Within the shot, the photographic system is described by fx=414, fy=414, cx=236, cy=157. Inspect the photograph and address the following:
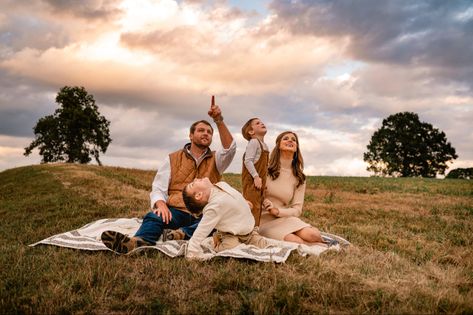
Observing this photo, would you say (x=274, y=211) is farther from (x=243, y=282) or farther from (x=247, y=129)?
(x=243, y=282)

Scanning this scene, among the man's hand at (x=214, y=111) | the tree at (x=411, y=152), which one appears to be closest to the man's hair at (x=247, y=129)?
the man's hand at (x=214, y=111)

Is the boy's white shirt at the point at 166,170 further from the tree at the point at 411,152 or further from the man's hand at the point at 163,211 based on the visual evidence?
the tree at the point at 411,152

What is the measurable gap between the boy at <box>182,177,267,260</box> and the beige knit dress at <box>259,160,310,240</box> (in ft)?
2.79

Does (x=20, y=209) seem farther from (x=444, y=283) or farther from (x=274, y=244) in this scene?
(x=444, y=283)

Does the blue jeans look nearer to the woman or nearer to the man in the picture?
the man

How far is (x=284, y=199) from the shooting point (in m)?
7.09

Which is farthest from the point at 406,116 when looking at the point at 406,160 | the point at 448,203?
the point at 448,203

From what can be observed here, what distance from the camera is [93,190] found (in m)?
15.8

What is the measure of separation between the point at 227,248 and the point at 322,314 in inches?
91.3

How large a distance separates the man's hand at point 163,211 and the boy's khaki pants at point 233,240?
2.54 feet

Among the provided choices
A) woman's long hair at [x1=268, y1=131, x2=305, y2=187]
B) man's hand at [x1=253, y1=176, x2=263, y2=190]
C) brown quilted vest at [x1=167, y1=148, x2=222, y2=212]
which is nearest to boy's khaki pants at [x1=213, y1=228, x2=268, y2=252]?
man's hand at [x1=253, y1=176, x2=263, y2=190]

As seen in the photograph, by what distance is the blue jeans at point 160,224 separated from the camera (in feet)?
20.0

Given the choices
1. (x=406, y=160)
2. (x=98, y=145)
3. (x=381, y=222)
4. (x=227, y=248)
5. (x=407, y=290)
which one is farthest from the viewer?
(x=406, y=160)

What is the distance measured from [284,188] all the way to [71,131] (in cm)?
4322
